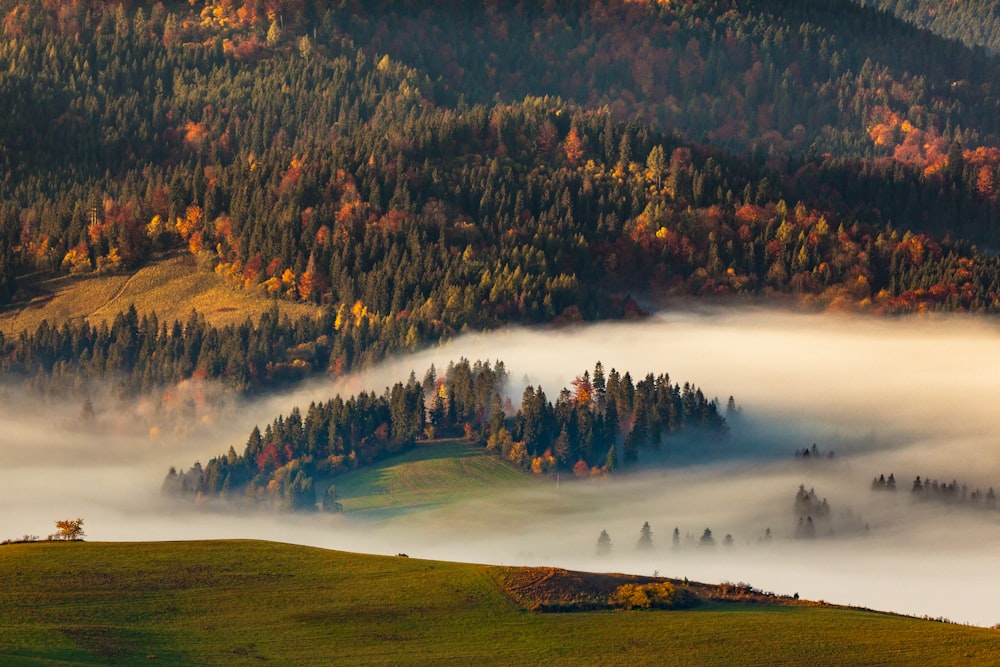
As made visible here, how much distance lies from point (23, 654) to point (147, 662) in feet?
32.7

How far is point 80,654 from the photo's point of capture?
19938cm

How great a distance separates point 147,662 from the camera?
19975 centimetres

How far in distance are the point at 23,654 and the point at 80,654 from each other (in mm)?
5222

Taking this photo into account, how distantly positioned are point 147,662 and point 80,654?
5.31 meters

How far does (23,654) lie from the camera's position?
19588 cm
